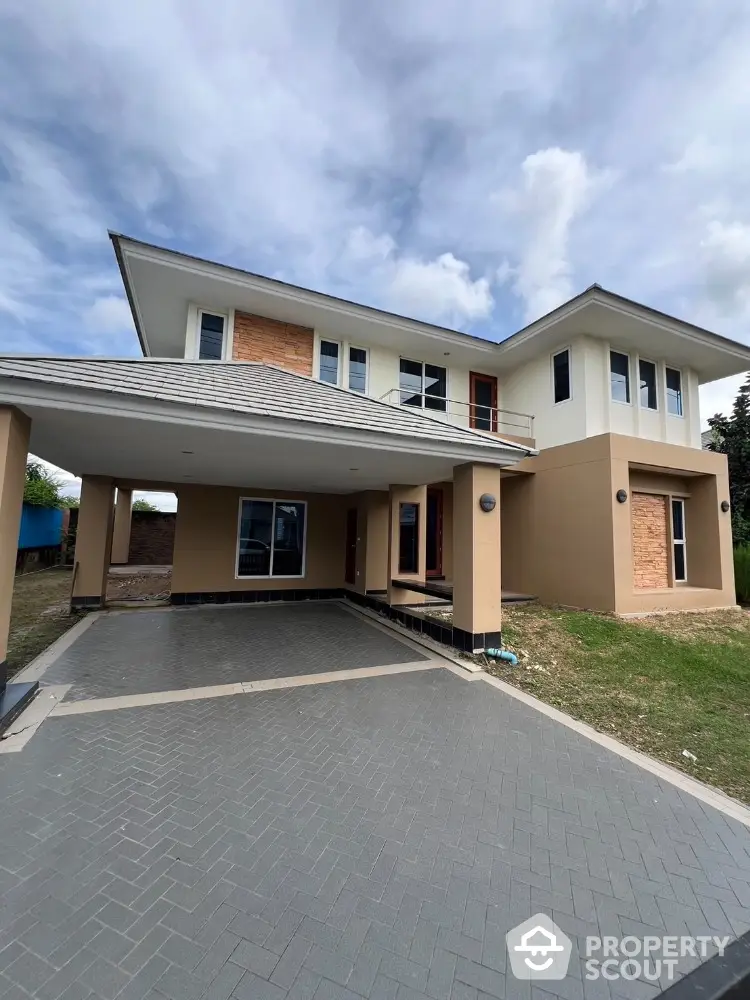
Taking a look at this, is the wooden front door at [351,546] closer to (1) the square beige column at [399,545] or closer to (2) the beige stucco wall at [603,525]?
(1) the square beige column at [399,545]

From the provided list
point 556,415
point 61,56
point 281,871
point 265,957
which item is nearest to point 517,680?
point 281,871

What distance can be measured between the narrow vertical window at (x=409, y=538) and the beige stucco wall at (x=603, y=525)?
3.40 meters

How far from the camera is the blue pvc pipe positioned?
6.38 metres

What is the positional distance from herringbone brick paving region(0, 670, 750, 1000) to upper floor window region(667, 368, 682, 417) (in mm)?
12090

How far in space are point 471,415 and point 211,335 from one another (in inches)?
310

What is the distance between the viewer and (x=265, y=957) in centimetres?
187

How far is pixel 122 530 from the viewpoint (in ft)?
57.8

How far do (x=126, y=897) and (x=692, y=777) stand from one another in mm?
4364

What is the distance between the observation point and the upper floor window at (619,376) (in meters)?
11.5

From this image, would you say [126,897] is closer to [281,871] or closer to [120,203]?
[281,871]

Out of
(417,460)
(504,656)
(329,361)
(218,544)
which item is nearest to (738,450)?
(504,656)

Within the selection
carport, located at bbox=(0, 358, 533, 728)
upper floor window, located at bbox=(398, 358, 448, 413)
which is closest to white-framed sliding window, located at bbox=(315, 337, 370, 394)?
upper floor window, located at bbox=(398, 358, 448, 413)

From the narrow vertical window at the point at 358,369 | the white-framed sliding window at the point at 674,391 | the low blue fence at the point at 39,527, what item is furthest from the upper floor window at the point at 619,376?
the low blue fence at the point at 39,527

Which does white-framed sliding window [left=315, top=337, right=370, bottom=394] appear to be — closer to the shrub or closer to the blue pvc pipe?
the blue pvc pipe
